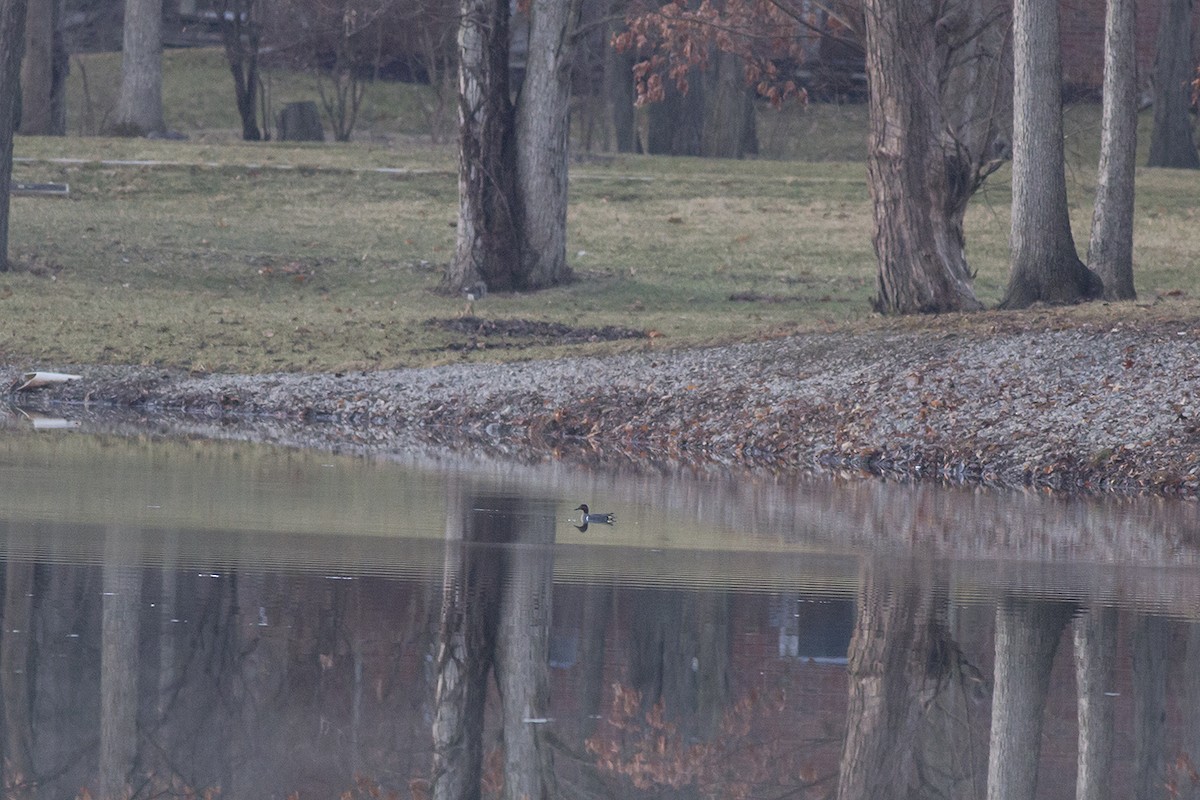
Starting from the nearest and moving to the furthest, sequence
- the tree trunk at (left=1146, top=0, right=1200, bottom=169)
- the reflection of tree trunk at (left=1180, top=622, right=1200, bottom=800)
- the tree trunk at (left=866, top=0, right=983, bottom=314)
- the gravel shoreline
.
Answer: the reflection of tree trunk at (left=1180, top=622, right=1200, bottom=800)
the gravel shoreline
the tree trunk at (left=866, top=0, right=983, bottom=314)
the tree trunk at (left=1146, top=0, right=1200, bottom=169)

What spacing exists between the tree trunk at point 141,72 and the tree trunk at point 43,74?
5.46ft

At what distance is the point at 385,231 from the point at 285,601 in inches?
859

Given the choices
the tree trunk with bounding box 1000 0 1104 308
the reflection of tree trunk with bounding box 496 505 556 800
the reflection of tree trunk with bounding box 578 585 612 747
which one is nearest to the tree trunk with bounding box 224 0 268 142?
the tree trunk with bounding box 1000 0 1104 308

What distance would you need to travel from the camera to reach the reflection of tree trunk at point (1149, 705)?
6.21 metres

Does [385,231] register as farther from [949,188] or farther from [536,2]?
[949,188]

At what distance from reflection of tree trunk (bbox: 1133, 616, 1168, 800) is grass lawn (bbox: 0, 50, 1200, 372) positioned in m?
9.95

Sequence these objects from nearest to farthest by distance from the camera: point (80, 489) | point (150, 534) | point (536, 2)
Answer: point (150, 534) < point (80, 489) < point (536, 2)

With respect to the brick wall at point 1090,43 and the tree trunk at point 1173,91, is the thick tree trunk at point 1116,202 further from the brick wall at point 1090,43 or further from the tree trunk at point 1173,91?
the tree trunk at point 1173,91

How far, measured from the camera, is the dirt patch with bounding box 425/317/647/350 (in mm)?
21562

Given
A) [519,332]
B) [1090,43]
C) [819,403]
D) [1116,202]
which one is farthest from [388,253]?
[1090,43]

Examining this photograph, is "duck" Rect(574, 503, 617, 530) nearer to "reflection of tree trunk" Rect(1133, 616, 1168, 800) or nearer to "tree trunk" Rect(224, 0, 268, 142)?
"reflection of tree trunk" Rect(1133, 616, 1168, 800)

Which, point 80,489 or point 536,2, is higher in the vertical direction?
point 536,2

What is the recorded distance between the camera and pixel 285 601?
855 cm

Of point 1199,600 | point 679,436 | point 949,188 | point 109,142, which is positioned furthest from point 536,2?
point 1199,600
